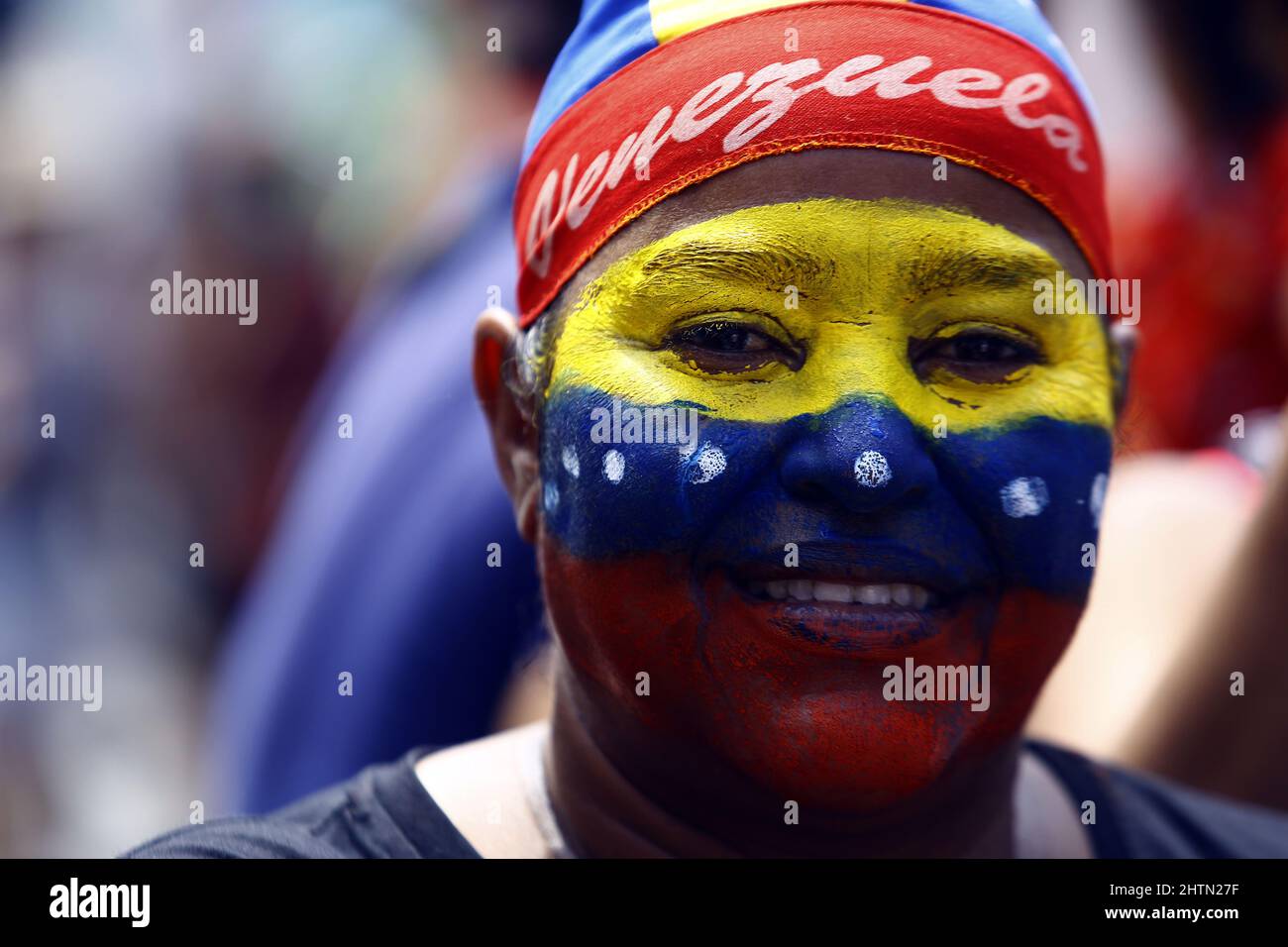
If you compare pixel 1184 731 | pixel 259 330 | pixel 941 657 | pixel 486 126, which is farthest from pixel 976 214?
pixel 259 330

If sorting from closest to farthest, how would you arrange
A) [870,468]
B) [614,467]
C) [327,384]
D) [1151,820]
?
[870,468]
[614,467]
[1151,820]
[327,384]

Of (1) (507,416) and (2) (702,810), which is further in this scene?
(1) (507,416)

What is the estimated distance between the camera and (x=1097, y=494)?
1.99 meters

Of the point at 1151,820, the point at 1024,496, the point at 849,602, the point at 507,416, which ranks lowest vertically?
the point at 1151,820

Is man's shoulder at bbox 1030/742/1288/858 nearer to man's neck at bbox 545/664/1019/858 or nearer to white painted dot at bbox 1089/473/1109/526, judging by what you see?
man's neck at bbox 545/664/1019/858

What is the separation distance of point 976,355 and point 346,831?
0.97 meters

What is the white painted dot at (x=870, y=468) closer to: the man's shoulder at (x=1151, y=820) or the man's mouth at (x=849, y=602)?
the man's mouth at (x=849, y=602)

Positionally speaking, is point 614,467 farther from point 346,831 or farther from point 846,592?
point 346,831

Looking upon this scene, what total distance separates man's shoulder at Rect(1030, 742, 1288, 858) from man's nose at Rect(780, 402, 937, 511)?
2.55 feet

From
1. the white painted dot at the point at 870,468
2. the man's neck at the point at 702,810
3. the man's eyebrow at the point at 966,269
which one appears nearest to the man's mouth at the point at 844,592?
the white painted dot at the point at 870,468

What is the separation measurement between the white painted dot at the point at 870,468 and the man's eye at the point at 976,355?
16 cm

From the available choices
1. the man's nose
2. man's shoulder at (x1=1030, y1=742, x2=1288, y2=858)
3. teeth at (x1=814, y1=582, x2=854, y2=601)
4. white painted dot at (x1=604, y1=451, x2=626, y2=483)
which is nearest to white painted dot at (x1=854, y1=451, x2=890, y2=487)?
the man's nose

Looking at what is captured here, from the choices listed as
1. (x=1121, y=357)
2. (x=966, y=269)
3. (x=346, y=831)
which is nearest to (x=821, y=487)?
(x=966, y=269)
